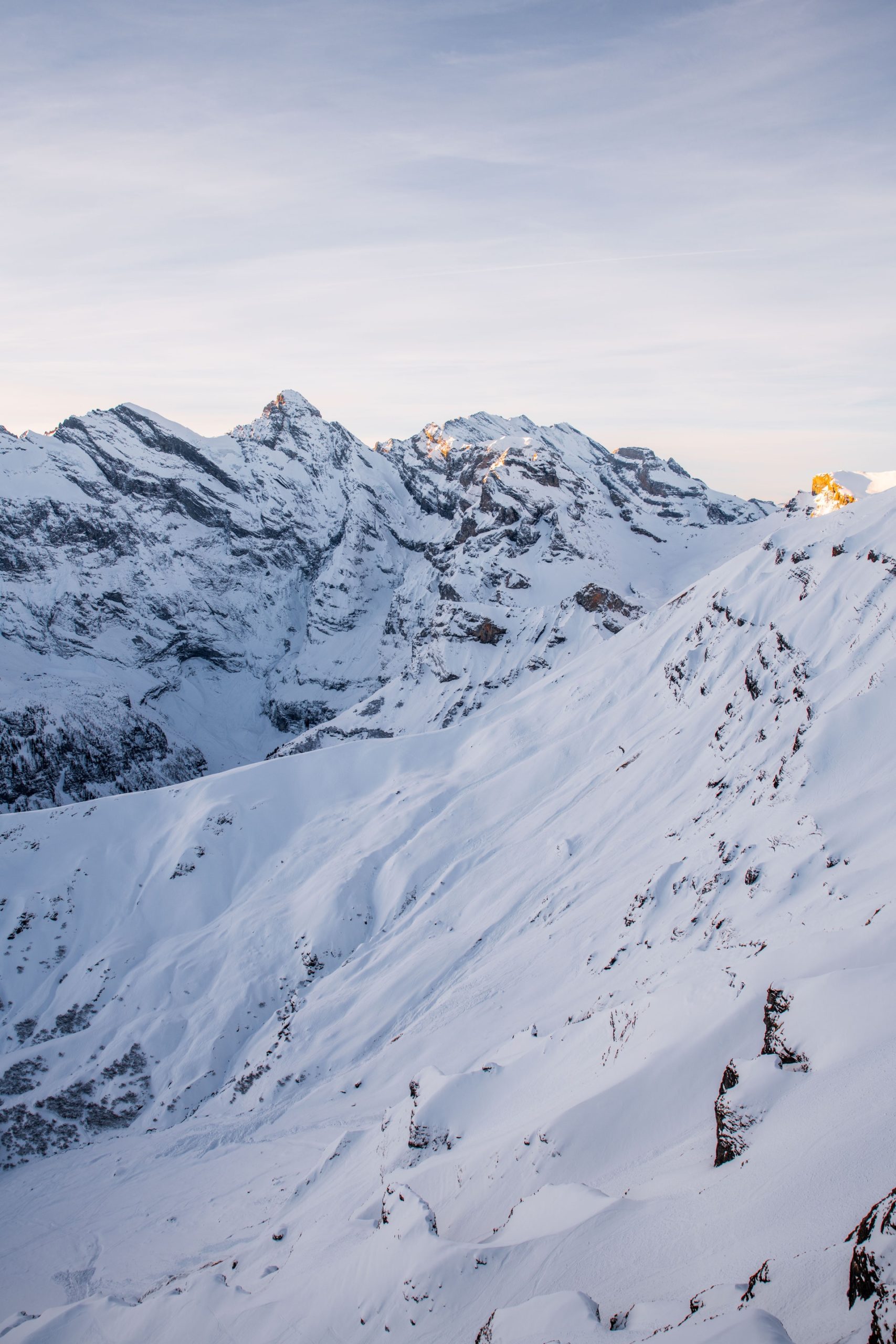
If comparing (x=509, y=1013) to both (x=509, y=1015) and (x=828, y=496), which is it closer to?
(x=509, y=1015)

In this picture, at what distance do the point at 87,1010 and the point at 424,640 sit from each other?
65.3 m

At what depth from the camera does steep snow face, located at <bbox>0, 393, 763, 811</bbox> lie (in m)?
94.9

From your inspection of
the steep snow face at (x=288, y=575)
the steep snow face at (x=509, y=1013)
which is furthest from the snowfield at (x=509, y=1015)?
the steep snow face at (x=288, y=575)

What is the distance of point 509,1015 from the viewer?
1011 inches

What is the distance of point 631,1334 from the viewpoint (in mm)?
7258

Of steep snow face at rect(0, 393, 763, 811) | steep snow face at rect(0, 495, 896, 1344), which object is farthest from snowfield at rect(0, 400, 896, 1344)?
steep snow face at rect(0, 393, 763, 811)

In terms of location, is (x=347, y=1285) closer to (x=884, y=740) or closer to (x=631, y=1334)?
(x=631, y=1334)

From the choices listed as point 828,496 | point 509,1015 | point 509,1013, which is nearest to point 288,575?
point 828,496

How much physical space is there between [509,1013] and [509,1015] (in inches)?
6.2

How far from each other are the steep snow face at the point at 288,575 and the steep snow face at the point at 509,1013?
36.6m

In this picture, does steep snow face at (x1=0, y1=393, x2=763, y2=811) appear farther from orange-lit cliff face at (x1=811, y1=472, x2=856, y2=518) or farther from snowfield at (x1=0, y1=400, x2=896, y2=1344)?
snowfield at (x1=0, y1=400, x2=896, y2=1344)

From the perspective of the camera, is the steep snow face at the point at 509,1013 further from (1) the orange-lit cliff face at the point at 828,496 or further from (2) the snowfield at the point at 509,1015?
(1) the orange-lit cliff face at the point at 828,496

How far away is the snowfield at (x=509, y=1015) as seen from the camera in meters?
8.84

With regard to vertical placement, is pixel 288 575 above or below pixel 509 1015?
above
